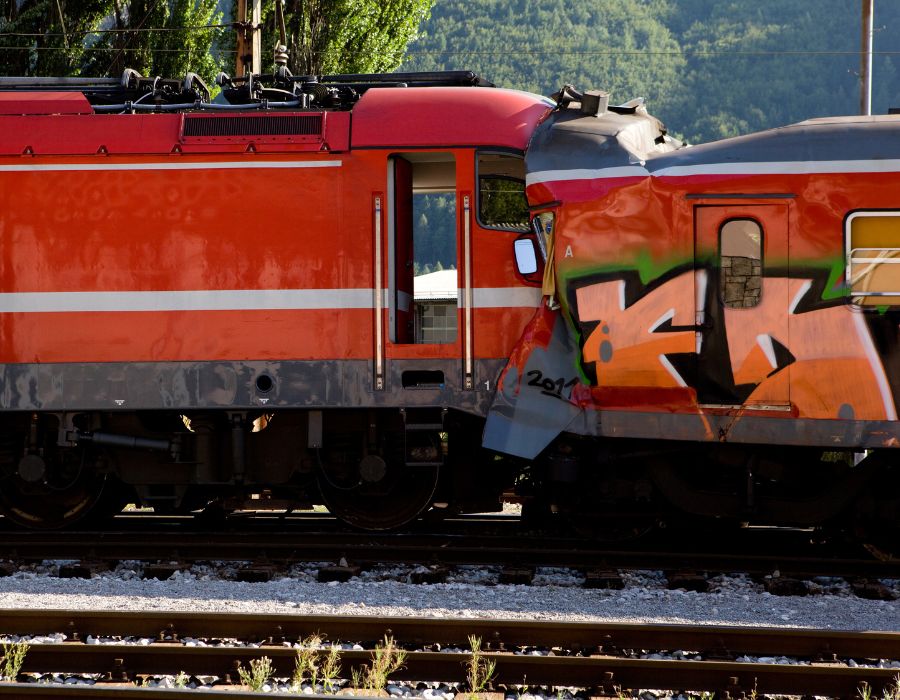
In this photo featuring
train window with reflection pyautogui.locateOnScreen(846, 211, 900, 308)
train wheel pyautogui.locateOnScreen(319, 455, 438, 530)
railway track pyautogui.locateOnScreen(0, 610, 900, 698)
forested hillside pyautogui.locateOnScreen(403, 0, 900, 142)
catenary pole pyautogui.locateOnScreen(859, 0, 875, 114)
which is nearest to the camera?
railway track pyautogui.locateOnScreen(0, 610, 900, 698)

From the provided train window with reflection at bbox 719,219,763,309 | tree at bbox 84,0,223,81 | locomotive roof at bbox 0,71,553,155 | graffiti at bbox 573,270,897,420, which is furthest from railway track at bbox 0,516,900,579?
tree at bbox 84,0,223,81

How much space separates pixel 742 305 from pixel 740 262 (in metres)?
0.38

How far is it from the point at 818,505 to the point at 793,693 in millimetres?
3338

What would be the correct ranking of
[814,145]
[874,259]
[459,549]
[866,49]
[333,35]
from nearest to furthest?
[874,259], [814,145], [459,549], [866,49], [333,35]

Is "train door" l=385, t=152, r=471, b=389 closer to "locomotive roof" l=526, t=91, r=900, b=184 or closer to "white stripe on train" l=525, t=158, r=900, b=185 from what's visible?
"locomotive roof" l=526, t=91, r=900, b=184

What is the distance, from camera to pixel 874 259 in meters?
9.05

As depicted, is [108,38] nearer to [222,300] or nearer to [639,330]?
[222,300]

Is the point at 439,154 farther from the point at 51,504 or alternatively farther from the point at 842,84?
the point at 842,84

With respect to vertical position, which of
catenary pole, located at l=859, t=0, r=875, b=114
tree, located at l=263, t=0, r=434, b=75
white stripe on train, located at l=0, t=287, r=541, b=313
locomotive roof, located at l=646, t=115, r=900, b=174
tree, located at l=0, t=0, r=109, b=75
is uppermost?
tree, located at l=263, t=0, r=434, b=75

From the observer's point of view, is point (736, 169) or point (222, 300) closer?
point (736, 169)

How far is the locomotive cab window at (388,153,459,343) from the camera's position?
10.3m

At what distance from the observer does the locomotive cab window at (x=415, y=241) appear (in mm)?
10297

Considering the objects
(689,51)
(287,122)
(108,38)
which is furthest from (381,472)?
(689,51)

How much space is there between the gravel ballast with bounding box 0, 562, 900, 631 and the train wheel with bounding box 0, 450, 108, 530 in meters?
1.54
